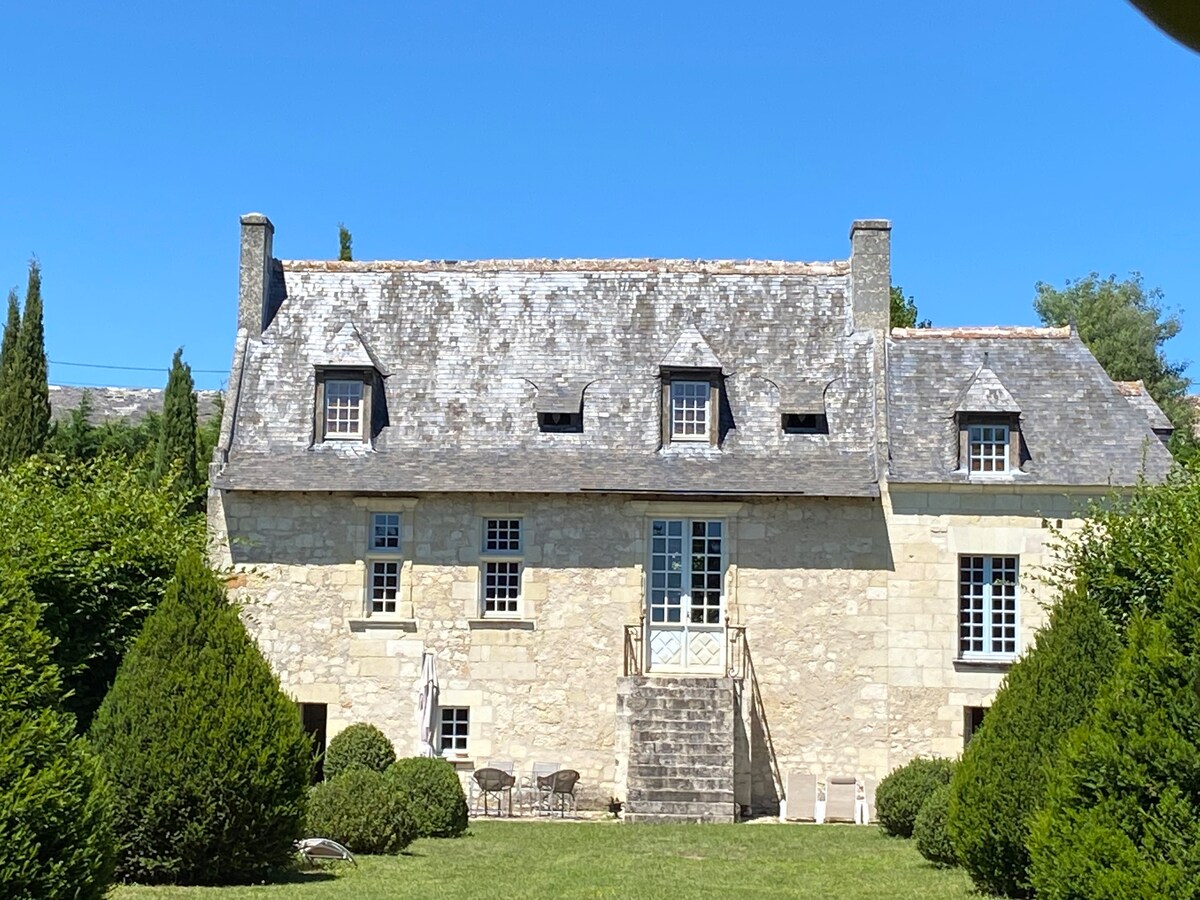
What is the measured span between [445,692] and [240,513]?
4225 millimetres

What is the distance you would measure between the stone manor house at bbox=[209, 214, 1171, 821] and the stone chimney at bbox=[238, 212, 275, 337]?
1088 millimetres

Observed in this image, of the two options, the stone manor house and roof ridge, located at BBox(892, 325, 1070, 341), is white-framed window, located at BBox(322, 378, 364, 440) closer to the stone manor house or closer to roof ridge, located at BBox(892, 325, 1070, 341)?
the stone manor house

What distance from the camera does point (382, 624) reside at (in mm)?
22328

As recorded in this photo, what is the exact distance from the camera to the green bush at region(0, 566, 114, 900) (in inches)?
320

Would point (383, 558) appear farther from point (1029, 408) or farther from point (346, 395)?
point (1029, 408)

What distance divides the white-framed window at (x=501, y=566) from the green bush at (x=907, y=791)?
6484 millimetres

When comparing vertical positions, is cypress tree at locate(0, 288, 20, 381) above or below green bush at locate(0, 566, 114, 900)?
above

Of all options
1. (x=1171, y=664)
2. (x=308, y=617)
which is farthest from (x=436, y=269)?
(x=1171, y=664)

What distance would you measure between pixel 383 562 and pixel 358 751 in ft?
10.8

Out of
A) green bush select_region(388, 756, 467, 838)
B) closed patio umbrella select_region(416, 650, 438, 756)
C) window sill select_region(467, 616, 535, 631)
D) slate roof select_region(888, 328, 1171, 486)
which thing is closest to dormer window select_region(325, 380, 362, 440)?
window sill select_region(467, 616, 535, 631)

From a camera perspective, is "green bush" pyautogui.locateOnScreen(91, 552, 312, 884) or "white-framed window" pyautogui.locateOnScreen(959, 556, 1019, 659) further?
"white-framed window" pyautogui.locateOnScreen(959, 556, 1019, 659)

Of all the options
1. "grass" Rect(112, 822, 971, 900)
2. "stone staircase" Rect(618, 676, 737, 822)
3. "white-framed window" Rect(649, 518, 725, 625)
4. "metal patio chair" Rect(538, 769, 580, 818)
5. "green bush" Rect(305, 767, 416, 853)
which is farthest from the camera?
"white-framed window" Rect(649, 518, 725, 625)

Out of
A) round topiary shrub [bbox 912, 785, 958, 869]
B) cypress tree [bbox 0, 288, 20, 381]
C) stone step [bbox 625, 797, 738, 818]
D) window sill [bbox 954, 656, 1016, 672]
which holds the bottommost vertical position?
stone step [bbox 625, 797, 738, 818]

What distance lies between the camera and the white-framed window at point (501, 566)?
22.5m
